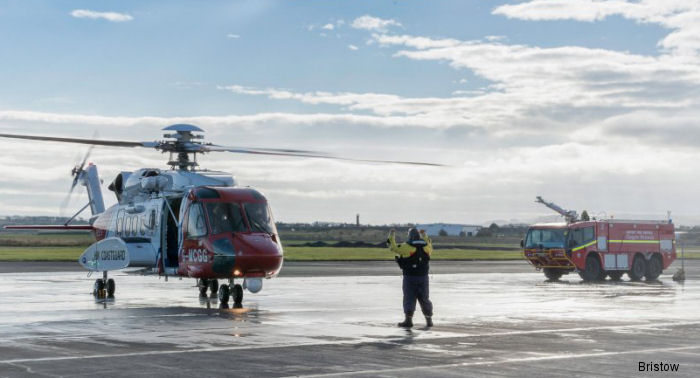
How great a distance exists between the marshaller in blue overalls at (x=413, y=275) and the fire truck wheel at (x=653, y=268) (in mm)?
24999

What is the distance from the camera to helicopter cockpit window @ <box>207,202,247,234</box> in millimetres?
22844

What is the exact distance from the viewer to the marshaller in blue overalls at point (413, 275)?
1797 centimetres

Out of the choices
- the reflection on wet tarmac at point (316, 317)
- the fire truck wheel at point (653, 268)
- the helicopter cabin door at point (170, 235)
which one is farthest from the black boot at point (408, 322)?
the fire truck wheel at point (653, 268)

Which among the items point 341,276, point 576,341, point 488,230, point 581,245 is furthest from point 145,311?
point 488,230

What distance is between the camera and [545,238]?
40156 mm

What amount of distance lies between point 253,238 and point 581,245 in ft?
66.7

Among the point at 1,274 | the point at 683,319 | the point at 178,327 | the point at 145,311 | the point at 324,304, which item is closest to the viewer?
the point at 178,327

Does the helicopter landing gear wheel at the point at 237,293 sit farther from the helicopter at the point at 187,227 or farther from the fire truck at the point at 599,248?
the fire truck at the point at 599,248

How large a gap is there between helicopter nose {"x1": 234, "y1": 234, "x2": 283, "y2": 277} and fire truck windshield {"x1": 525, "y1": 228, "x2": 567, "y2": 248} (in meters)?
19.8

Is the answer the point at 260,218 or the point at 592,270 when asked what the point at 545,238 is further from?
the point at 260,218

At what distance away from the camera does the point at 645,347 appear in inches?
579

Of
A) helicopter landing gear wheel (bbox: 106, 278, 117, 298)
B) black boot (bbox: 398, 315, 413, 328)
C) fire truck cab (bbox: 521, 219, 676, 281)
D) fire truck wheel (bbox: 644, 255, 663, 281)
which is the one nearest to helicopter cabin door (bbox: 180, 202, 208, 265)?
helicopter landing gear wheel (bbox: 106, 278, 117, 298)

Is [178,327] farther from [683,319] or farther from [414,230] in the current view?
[683,319]

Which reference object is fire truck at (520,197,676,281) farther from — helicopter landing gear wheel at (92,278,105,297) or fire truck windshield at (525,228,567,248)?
helicopter landing gear wheel at (92,278,105,297)
